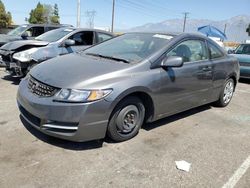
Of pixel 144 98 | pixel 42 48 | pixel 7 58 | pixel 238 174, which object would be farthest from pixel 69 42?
pixel 238 174

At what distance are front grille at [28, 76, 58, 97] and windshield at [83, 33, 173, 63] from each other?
116 cm

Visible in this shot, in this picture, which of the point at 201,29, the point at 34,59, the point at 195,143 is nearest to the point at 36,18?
the point at 201,29

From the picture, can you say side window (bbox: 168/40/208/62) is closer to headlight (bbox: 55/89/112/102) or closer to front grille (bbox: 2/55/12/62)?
headlight (bbox: 55/89/112/102)

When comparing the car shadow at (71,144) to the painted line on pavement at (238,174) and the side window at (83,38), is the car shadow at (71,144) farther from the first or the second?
the side window at (83,38)

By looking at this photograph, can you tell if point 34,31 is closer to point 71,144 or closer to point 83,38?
point 83,38

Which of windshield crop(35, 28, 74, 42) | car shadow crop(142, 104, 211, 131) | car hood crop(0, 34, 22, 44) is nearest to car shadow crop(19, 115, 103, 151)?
car shadow crop(142, 104, 211, 131)

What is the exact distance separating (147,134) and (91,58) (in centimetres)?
145

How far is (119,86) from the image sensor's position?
344 cm

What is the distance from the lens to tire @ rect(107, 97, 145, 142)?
11.8 feet

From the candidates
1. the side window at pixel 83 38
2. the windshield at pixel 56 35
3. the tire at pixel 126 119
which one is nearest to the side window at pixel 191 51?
the tire at pixel 126 119

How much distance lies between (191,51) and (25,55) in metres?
4.06

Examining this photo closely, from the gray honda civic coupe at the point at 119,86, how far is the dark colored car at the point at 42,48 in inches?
95.4

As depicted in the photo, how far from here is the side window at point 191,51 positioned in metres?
4.39

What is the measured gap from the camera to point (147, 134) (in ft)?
13.7
